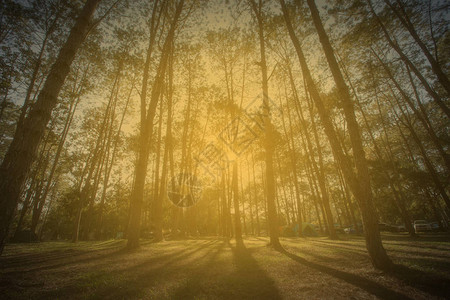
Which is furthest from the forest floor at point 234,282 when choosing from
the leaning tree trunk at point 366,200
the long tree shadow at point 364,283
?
the leaning tree trunk at point 366,200

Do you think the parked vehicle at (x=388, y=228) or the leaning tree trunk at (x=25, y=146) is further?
the parked vehicle at (x=388, y=228)

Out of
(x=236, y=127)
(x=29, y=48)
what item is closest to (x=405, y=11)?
(x=236, y=127)

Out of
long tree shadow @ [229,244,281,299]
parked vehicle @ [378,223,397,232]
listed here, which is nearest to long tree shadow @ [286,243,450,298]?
long tree shadow @ [229,244,281,299]

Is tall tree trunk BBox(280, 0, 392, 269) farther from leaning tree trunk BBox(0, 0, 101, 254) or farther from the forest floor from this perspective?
leaning tree trunk BBox(0, 0, 101, 254)

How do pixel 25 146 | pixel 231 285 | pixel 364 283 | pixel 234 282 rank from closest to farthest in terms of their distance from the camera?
pixel 25 146 < pixel 364 283 < pixel 231 285 < pixel 234 282

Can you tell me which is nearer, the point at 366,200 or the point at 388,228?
the point at 366,200

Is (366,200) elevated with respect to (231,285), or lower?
elevated

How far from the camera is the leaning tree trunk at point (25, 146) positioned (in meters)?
2.76

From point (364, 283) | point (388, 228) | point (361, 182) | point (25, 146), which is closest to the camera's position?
point (25, 146)

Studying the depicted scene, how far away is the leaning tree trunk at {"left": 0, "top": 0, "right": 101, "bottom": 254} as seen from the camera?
2.76 meters

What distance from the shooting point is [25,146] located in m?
3.09

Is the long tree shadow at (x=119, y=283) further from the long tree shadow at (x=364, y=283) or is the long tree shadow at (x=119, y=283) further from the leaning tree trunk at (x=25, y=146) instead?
the long tree shadow at (x=364, y=283)

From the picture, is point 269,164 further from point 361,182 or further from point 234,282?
point 234,282

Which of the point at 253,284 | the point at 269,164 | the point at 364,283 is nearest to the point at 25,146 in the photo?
the point at 253,284
